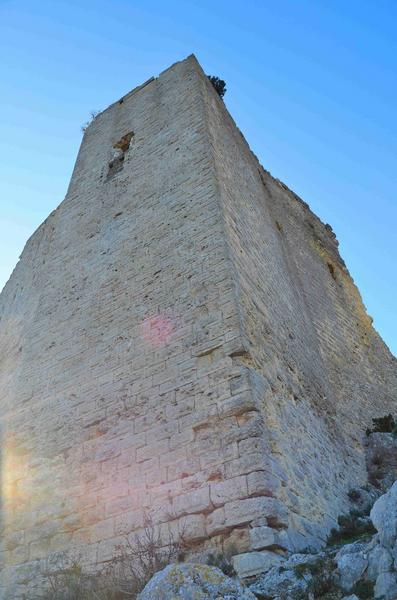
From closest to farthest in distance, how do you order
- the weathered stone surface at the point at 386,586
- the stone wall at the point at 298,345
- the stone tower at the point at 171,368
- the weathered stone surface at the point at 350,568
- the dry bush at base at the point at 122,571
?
the weathered stone surface at the point at 386,586, the weathered stone surface at the point at 350,568, the dry bush at base at the point at 122,571, the stone tower at the point at 171,368, the stone wall at the point at 298,345

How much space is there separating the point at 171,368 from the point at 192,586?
2.91 m

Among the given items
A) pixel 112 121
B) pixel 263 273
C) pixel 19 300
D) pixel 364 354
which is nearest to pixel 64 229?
pixel 19 300

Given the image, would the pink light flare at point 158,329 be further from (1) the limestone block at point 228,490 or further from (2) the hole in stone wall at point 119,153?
(2) the hole in stone wall at point 119,153

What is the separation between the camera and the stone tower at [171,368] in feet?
16.2

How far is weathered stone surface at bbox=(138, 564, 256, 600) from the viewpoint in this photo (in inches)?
120

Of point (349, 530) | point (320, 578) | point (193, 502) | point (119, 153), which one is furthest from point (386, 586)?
point (119, 153)

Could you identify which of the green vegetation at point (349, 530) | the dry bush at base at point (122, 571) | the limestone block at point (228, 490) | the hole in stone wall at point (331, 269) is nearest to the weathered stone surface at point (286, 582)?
the limestone block at point (228, 490)

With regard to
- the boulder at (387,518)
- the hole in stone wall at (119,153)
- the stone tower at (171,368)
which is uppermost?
the hole in stone wall at (119,153)

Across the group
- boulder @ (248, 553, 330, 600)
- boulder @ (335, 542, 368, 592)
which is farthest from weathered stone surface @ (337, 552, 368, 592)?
boulder @ (248, 553, 330, 600)

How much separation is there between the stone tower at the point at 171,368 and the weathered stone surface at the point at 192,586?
101 cm

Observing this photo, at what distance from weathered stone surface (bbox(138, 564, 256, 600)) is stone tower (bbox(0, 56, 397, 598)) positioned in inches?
39.9

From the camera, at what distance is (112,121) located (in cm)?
1135

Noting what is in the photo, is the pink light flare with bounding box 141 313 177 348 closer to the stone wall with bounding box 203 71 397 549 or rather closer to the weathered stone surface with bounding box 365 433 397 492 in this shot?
the stone wall with bounding box 203 71 397 549

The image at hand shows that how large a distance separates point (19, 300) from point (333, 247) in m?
8.46
